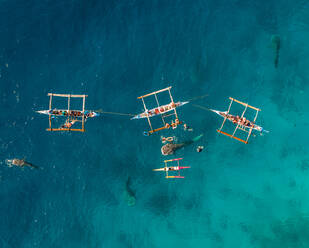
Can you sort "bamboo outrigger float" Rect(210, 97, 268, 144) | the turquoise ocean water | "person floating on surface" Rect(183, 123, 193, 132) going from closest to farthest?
"bamboo outrigger float" Rect(210, 97, 268, 144), the turquoise ocean water, "person floating on surface" Rect(183, 123, 193, 132)

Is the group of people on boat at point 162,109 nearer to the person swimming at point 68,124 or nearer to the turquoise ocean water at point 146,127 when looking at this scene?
the turquoise ocean water at point 146,127

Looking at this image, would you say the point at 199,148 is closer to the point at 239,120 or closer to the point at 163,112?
the point at 239,120

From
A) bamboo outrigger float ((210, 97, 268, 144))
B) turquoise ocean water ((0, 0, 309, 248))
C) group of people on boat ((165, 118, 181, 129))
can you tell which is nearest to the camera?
bamboo outrigger float ((210, 97, 268, 144))

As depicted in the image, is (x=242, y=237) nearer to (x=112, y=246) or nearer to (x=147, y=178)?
(x=147, y=178)

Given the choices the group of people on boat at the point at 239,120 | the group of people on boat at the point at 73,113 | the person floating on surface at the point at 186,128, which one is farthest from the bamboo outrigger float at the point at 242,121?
the group of people on boat at the point at 73,113

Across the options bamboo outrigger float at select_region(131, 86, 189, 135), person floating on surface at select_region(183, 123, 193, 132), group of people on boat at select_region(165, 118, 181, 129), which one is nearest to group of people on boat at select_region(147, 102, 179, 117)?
bamboo outrigger float at select_region(131, 86, 189, 135)

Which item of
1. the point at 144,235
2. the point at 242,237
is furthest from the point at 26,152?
the point at 242,237

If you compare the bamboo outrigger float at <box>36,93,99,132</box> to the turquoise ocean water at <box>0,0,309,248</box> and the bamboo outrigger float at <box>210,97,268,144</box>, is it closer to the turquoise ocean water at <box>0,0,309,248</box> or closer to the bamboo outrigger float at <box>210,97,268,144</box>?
the turquoise ocean water at <box>0,0,309,248</box>

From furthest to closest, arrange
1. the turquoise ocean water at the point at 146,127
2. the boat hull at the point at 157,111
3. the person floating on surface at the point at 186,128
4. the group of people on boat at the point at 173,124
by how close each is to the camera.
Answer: the person floating on surface at the point at 186,128 < the turquoise ocean water at the point at 146,127 < the group of people on boat at the point at 173,124 < the boat hull at the point at 157,111
